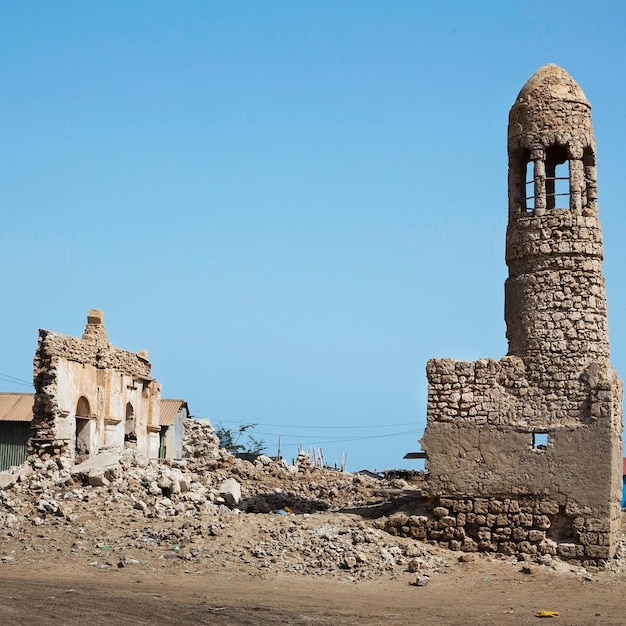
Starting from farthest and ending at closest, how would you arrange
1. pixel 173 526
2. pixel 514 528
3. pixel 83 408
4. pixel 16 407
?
pixel 16 407 → pixel 83 408 → pixel 173 526 → pixel 514 528

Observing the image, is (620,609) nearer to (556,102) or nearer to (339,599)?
(339,599)

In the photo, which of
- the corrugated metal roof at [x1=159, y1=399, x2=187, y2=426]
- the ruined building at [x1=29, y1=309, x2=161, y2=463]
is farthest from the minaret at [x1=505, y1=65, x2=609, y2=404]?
the corrugated metal roof at [x1=159, y1=399, x2=187, y2=426]

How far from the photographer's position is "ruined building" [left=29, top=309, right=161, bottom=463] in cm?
2114

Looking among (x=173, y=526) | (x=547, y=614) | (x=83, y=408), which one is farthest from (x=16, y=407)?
(x=547, y=614)

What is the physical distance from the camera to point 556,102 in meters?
18.0

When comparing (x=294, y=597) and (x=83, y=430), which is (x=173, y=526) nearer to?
(x=294, y=597)

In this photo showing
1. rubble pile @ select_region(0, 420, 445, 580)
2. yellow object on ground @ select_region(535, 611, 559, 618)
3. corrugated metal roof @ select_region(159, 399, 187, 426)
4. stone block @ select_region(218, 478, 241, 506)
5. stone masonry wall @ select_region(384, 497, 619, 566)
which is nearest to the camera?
yellow object on ground @ select_region(535, 611, 559, 618)

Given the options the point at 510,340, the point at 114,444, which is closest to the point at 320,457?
the point at 114,444

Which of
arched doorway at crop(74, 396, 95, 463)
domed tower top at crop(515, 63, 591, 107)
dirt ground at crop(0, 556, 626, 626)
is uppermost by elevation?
domed tower top at crop(515, 63, 591, 107)

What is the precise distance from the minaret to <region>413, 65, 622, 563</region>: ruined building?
2 centimetres

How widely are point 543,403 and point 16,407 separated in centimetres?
1789

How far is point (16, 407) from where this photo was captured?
29969 mm

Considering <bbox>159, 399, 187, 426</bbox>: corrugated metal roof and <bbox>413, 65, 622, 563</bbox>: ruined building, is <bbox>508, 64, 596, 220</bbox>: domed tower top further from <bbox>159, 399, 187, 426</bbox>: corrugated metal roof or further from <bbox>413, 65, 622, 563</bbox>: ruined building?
<bbox>159, 399, 187, 426</bbox>: corrugated metal roof

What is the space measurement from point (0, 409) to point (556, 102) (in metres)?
18.8
